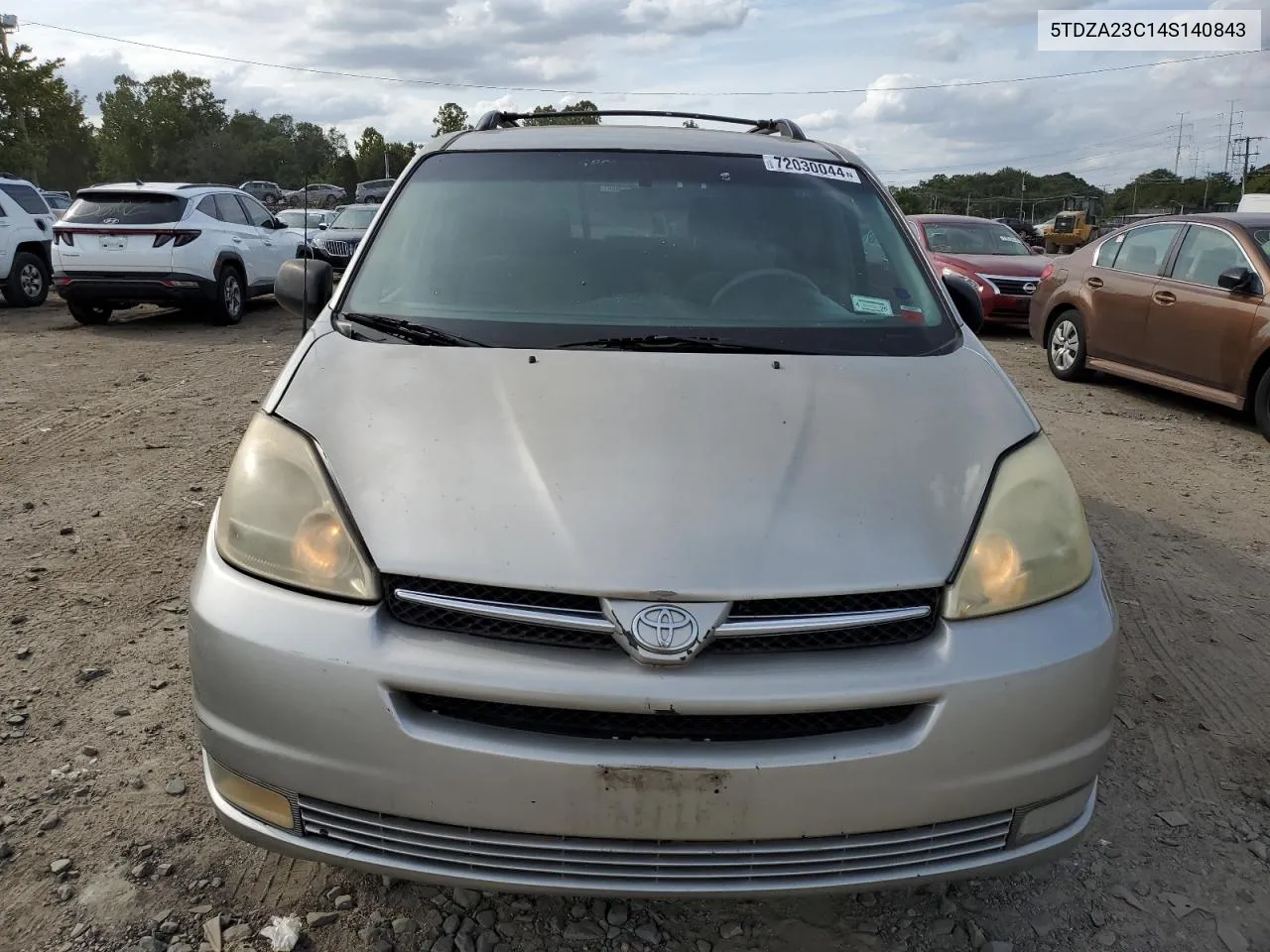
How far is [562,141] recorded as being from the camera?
3.20 metres

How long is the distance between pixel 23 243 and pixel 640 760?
14.6 meters

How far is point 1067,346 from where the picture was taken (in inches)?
353

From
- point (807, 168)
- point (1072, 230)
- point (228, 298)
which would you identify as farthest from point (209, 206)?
point (1072, 230)

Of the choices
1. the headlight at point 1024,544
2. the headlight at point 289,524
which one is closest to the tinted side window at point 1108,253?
the headlight at point 1024,544

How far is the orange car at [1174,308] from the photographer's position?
6.95m

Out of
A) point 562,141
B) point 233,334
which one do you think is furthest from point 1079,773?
point 233,334

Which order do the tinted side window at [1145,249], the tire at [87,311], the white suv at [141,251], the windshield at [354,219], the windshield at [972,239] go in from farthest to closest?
1. the windshield at [354,219]
2. the windshield at [972,239]
3. the tire at [87,311]
4. the white suv at [141,251]
5. the tinted side window at [1145,249]

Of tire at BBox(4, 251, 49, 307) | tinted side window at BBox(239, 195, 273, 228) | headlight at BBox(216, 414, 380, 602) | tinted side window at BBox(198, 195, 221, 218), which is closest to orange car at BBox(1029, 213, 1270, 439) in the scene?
headlight at BBox(216, 414, 380, 602)

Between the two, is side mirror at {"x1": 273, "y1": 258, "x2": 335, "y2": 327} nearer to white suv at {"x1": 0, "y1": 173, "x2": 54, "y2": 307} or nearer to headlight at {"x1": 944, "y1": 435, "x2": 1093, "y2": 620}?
headlight at {"x1": 944, "y1": 435, "x2": 1093, "y2": 620}

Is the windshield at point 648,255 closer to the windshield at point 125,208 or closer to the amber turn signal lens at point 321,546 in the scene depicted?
the amber turn signal lens at point 321,546

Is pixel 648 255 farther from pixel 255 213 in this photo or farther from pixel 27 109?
pixel 27 109

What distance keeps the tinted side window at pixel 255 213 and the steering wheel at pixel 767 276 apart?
38.0ft

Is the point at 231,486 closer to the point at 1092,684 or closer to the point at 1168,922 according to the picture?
the point at 1092,684

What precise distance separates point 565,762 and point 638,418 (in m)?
0.77
